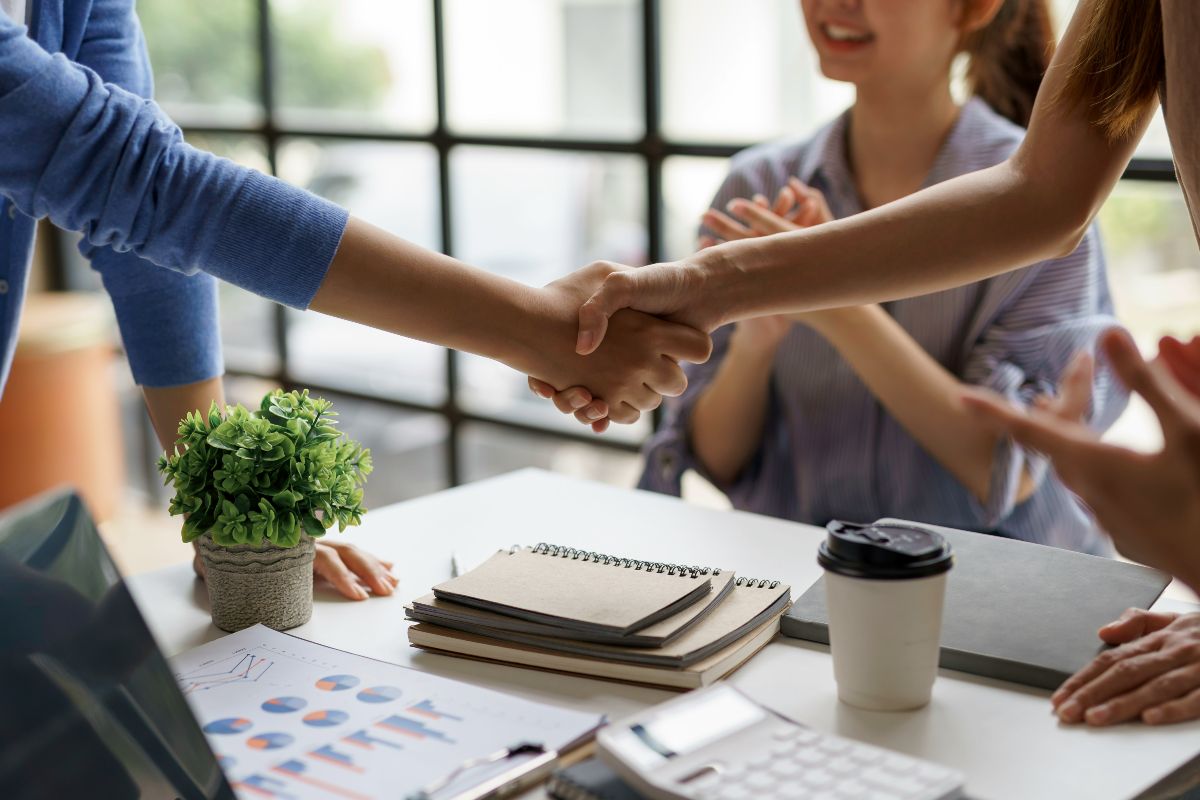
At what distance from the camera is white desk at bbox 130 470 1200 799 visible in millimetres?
801

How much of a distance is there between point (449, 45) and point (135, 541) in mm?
1822

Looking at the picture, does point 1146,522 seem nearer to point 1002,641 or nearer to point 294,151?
point 1002,641

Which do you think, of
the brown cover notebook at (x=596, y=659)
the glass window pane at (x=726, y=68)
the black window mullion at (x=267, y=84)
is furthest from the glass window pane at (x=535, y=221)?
the brown cover notebook at (x=596, y=659)

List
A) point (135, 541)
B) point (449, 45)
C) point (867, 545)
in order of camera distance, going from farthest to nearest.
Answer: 1. point (135, 541)
2. point (449, 45)
3. point (867, 545)

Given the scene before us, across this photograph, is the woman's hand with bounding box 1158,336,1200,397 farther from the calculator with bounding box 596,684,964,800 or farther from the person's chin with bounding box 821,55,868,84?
the person's chin with bounding box 821,55,868,84

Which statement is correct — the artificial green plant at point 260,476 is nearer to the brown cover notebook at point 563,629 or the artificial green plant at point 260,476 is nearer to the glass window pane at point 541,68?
the brown cover notebook at point 563,629

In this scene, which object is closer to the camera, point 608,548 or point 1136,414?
point 608,548

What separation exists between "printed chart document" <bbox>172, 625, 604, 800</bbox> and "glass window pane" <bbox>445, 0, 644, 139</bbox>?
182cm

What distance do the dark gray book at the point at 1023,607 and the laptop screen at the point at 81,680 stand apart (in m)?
0.48

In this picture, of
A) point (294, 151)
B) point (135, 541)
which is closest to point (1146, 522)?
point (294, 151)

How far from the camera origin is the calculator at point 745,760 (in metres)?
0.71

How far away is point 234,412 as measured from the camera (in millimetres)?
1021

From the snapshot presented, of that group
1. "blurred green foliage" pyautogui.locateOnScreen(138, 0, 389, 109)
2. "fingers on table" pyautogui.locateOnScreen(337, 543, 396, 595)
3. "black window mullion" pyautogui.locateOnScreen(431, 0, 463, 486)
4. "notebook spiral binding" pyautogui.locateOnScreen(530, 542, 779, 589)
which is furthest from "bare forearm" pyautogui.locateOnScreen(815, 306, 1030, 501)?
"blurred green foliage" pyautogui.locateOnScreen(138, 0, 389, 109)

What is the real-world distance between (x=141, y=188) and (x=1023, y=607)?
803mm
